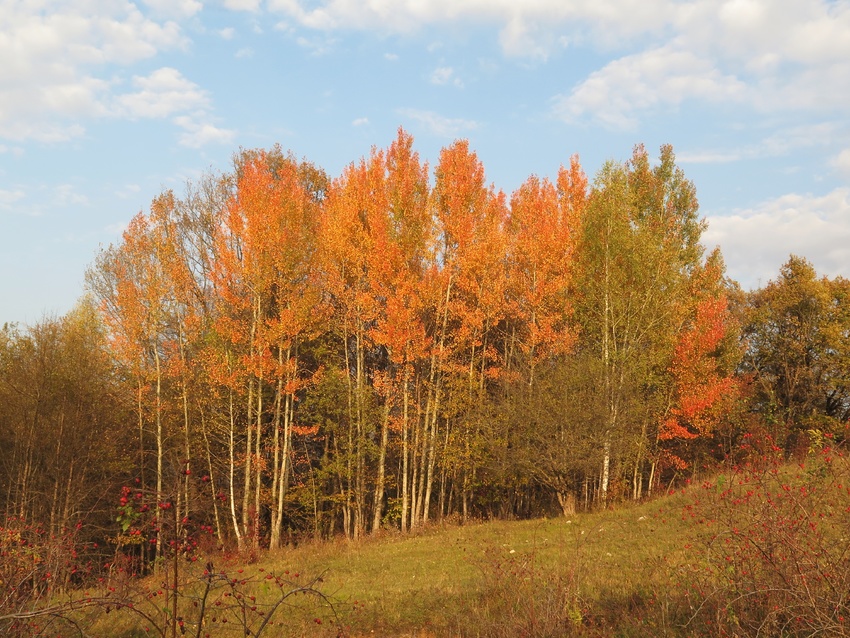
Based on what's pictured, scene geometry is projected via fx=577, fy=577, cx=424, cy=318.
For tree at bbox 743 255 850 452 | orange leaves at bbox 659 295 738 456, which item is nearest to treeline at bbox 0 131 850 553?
orange leaves at bbox 659 295 738 456

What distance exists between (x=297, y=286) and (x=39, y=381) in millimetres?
8282

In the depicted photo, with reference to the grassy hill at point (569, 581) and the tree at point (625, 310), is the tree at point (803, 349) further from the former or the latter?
the grassy hill at point (569, 581)

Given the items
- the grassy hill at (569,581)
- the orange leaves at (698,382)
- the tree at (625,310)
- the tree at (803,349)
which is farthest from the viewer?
the tree at (803,349)

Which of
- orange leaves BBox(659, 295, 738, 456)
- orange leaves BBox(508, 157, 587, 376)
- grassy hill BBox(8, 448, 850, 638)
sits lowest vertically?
grassy hill BBox(8, 448, 850, 638)

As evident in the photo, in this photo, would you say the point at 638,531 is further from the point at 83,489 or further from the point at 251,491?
the point at 83,489

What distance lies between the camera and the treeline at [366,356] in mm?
18531

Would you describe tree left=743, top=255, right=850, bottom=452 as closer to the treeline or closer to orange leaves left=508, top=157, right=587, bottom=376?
the treeline

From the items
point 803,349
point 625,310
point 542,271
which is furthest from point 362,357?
point 803,349

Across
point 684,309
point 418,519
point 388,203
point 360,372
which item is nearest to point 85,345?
point 360,372

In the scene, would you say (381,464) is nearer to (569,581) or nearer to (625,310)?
(625,310)

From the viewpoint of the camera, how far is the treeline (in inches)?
730

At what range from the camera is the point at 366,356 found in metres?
24.2

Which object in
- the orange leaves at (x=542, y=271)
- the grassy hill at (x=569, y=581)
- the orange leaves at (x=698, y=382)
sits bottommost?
the grassy hill at (x=569, y=581)

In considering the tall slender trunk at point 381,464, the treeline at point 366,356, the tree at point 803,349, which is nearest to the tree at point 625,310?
the treeline at point 366,356
